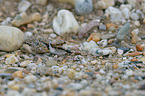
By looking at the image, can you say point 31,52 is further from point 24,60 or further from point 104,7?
point 104,7

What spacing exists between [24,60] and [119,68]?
122cm

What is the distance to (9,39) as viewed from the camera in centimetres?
220

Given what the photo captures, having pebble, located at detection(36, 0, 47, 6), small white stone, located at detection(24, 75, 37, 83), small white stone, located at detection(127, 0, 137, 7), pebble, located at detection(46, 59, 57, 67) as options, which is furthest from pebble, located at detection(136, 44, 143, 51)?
pebble, located at detection(36, 0, 47, 6)

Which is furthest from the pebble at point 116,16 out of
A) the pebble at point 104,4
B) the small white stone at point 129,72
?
the small white stone at point 129,72

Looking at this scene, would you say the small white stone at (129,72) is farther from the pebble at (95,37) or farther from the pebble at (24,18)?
the pebble at (24,18)

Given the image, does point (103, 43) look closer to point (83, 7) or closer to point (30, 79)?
point (83, 7)

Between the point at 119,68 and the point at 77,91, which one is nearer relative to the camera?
the point at 77,91

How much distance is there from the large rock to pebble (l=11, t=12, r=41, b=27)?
567mm

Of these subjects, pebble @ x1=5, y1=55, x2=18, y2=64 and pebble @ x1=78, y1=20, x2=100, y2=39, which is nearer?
pebble @ x1=5, y1=55, x2=18, y2=64

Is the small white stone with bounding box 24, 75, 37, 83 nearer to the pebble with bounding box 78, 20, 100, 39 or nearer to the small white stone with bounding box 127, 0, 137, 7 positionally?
the pebble with bounding box 78, 20, 100, 39

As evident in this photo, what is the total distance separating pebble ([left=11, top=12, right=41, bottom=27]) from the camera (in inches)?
111

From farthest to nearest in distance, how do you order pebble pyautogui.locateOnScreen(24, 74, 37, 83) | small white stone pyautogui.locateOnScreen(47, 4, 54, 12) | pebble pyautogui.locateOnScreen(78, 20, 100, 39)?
small white stone pyautogui.locateOnScreen(47, 4, 54, 12) < pebble pyautogui.locateOnScreen(78, 20, 100, 39) < pebble pyautogui.locateOnScreen(24, 74, 37, 83)

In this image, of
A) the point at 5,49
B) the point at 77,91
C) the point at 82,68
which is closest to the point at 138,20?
the point at 82,68

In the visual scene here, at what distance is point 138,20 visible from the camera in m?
2.74
